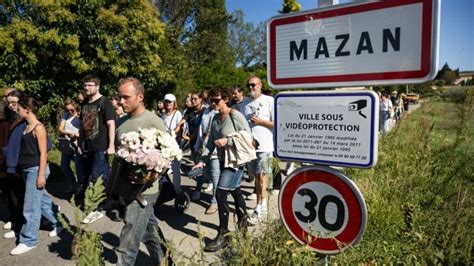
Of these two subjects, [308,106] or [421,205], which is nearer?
[308,106]

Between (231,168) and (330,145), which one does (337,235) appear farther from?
(231,168)

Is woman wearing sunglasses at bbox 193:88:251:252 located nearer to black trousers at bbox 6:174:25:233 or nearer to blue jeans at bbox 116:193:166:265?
blue jeans at bbox 116:193:166:265

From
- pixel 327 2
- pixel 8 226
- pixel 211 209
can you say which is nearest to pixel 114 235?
pixel 211 209

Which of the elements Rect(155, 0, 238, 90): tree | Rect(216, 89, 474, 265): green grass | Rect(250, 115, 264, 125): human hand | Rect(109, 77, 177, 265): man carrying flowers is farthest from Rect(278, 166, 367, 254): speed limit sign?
Rect(155, 0, 238, 90): tree

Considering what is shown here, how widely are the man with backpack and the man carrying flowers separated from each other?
Result: 2.00m

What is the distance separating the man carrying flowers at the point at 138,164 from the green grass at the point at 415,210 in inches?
37.9

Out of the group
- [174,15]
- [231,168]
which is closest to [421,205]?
[231,168]

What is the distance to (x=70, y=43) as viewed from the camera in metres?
11.2

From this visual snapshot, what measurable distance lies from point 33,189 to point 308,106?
381cm

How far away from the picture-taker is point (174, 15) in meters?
27.8

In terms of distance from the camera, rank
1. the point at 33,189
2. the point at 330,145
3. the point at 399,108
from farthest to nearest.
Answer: the point at 399,108 < the point at 33,189 < the point at 330,145

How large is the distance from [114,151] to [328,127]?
373cm

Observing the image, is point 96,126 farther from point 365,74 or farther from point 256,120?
point 365,74

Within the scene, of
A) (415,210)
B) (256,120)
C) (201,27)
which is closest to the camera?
(415,210)
